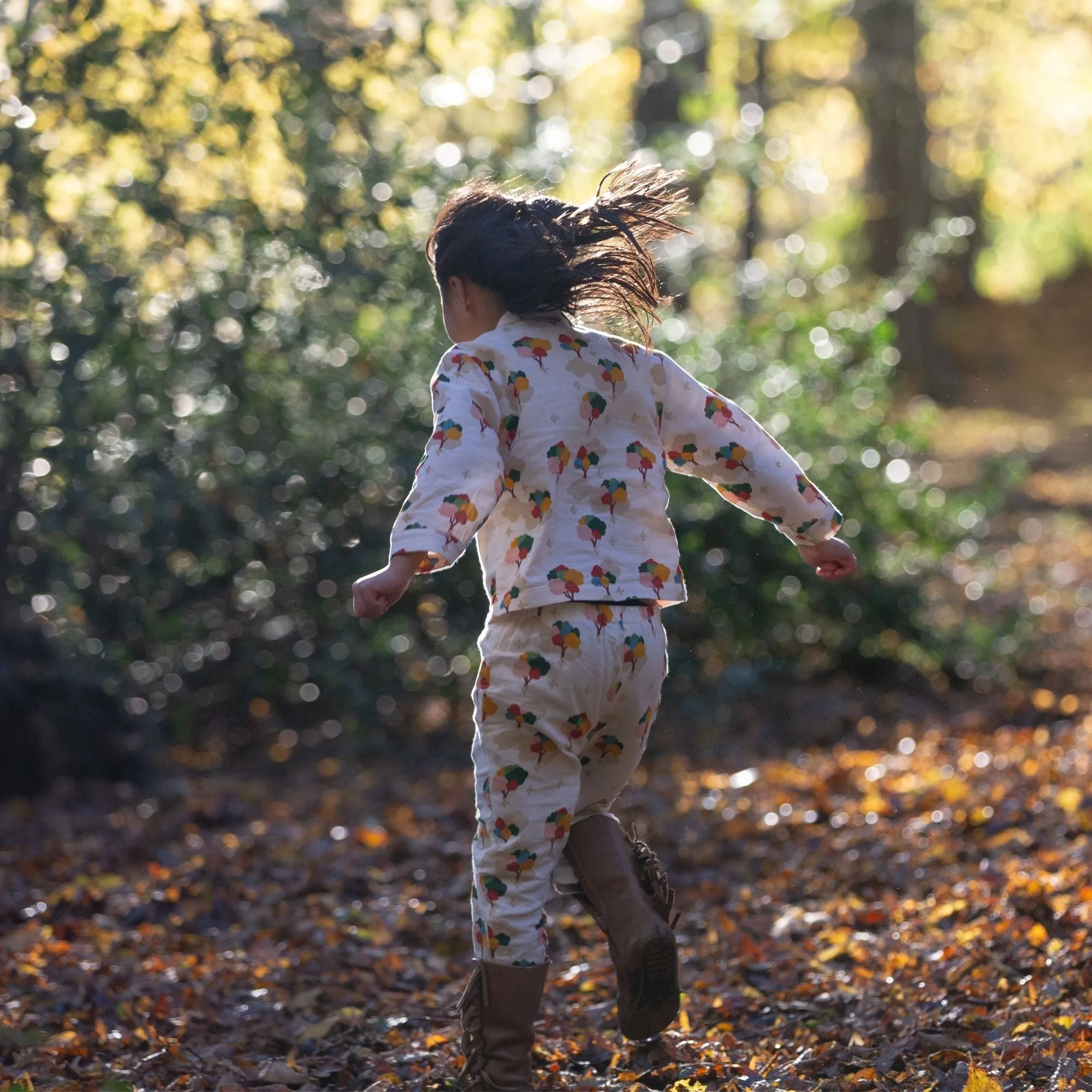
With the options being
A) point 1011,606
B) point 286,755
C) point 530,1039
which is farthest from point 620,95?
point 530,1039

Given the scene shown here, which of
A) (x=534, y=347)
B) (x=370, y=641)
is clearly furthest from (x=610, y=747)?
(x=370, y=641)

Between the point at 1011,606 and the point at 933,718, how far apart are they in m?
1.44

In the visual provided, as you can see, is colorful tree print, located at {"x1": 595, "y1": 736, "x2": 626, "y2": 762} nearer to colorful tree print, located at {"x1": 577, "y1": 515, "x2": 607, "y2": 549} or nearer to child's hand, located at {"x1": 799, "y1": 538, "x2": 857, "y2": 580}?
colorful tree print, located at {"x1": 577, "y1": 515, "x2": 607, "y2": 549}

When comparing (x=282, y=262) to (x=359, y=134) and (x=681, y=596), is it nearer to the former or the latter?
(x=359, y=134)

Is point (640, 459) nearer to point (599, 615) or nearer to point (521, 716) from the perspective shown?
point (599, 615)

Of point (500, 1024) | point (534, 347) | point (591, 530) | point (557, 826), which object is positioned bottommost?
point (500, 1024)

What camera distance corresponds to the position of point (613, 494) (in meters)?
3.10

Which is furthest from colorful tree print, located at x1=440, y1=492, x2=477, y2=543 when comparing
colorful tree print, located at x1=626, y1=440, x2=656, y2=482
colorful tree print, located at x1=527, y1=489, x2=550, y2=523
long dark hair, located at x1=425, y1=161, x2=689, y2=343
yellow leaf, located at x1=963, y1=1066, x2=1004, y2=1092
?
yellow leaf, located at x1=963, y1=1066, x2=1004, y2=1092

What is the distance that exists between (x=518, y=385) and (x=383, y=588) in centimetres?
58

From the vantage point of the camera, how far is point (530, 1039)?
3139 mm

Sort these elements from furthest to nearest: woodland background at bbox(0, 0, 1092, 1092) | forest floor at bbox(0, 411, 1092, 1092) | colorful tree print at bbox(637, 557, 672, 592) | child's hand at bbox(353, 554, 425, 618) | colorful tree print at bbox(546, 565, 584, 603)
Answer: woodland background at bbox(0, 0, 1092, 1092) → forest floor at bbox(0, 411, 1092, 1092) → colorful tree print at bbox(637, 557, 672, 592) → colorful tree print at bbox(546, 565, 584, 603) → child's hand at bbox(353, 554, 425, 618)

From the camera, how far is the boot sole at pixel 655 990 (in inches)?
122

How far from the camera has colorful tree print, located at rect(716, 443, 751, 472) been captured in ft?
10.9

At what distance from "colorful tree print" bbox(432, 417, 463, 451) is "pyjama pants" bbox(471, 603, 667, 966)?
1.28 feet
